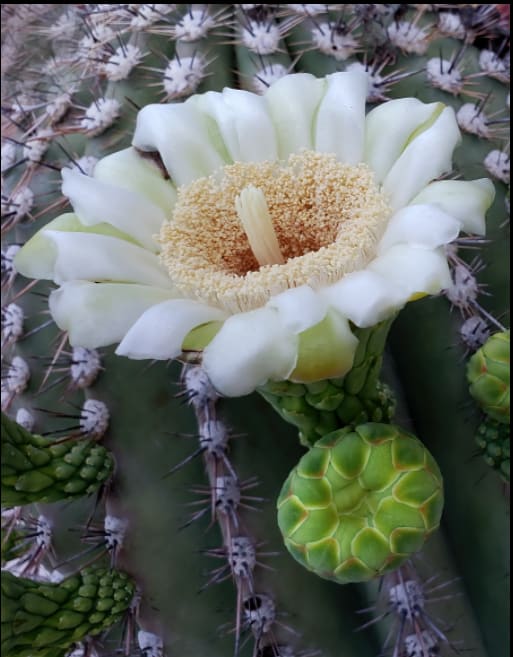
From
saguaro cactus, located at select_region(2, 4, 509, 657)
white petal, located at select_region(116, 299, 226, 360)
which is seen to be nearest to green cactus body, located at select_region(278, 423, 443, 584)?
saguaro cactus, located at select_region(2, 4, 509, 657)

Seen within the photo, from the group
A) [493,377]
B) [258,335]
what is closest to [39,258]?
[258,335]

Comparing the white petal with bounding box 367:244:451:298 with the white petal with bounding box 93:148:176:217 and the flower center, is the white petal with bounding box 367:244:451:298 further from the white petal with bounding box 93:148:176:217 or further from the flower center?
the white petal with bounding box 93:148:176:217

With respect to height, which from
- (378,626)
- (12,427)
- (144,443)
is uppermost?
(12,427)

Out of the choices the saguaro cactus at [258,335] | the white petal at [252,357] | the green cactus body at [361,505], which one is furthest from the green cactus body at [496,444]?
the white petal at [252,357]

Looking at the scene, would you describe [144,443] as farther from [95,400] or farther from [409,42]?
[409,42]

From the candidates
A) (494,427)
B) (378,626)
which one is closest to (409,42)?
(494,427)

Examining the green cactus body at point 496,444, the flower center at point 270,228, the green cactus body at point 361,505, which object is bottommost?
the green cactus body at point 496,444

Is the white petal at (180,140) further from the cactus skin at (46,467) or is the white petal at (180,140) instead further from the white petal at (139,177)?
the cactus skin at (46,467)
